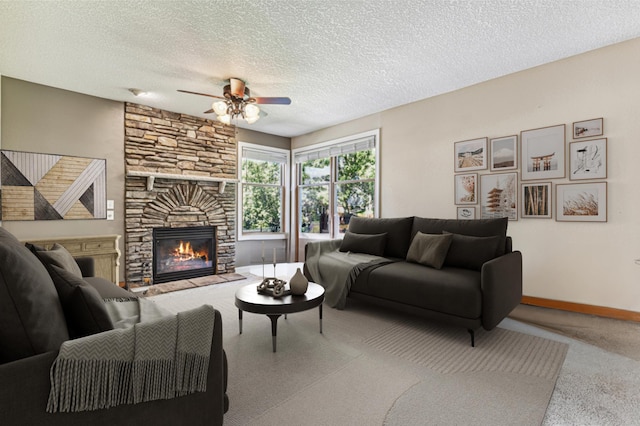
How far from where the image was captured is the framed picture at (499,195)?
11.8ft

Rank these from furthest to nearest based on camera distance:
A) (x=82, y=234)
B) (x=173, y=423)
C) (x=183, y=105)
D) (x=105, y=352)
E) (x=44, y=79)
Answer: (x=183, y=105), (x=82, y=234), (x=44, y=79), (x=173, y=423), (x=105, y=352)

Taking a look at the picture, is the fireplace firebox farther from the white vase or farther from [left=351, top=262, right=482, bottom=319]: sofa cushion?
the white vase

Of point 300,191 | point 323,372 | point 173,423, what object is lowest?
point 323,372

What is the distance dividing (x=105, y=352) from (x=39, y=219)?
3.92 metres

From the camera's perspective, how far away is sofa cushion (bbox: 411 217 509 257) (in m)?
2.98

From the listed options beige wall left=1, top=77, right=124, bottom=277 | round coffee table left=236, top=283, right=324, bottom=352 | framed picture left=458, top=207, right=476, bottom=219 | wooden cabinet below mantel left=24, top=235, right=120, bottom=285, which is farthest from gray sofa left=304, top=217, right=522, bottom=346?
beige wall left=1, top=77, right=124, bottom=277

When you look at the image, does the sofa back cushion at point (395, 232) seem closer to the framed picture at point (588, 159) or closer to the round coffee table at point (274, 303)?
the round coffee table at point (274, 303)

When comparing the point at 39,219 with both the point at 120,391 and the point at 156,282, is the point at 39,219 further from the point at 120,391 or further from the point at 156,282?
the point at 120,391

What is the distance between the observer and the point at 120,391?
104 cm

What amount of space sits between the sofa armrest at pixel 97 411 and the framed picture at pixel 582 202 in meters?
3.64

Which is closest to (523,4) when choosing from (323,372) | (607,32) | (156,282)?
(607,32)

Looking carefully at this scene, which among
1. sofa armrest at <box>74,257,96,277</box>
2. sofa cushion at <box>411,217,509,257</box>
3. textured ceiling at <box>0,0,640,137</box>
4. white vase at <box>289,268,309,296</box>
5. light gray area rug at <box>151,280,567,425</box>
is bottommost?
light gray area rug at <box>151,280,567,425</box>

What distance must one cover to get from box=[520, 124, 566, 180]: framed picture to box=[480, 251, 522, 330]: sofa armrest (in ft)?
4.07

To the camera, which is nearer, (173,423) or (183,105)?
(173,423)
